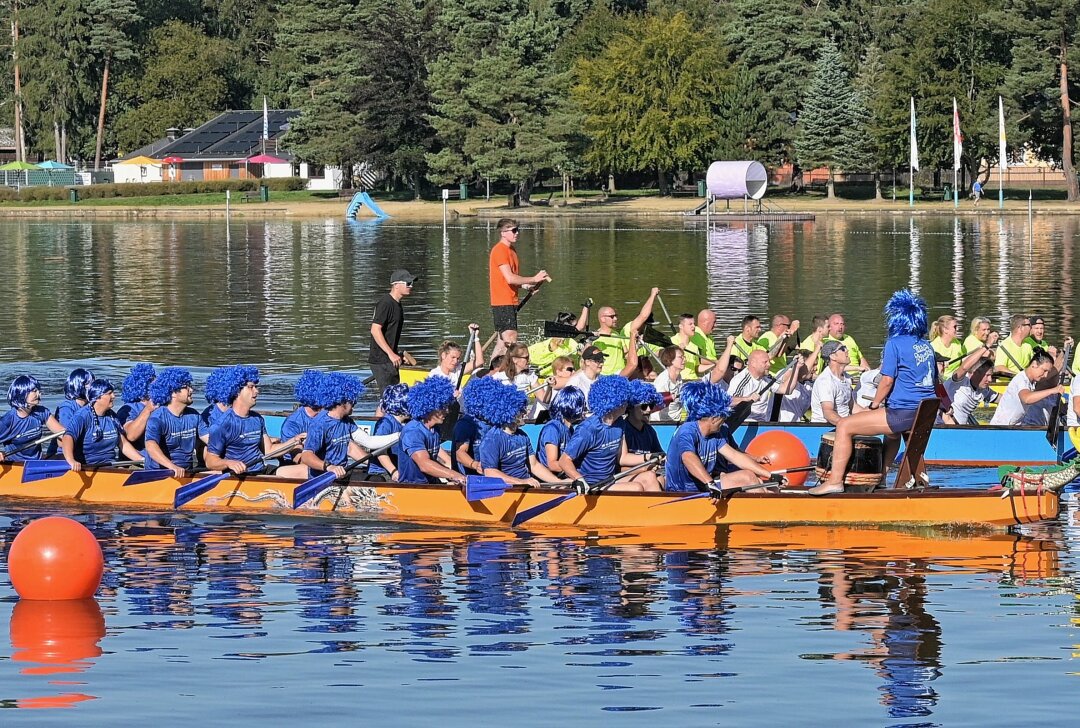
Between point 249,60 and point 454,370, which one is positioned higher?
point 249,60

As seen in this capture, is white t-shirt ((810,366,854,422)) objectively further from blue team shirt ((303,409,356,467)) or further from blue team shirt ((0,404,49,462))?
blue team shirt ((0,404,49,462))

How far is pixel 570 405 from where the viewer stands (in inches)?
616

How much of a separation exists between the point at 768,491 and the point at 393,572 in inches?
133

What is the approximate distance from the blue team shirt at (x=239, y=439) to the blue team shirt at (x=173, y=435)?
0.26 metres

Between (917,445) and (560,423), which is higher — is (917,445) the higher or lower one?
the lower one

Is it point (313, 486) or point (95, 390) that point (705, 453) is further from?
point (95, 390)

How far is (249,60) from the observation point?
405ft

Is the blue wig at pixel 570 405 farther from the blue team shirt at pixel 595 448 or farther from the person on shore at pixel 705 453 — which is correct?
the person on shore at pixel 705 453

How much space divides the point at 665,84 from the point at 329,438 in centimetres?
7697

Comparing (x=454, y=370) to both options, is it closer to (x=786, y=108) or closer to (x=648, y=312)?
(x=648, y=312)

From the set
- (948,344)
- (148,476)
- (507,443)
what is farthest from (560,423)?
(948,344)

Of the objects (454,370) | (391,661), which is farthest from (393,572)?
(454,370)

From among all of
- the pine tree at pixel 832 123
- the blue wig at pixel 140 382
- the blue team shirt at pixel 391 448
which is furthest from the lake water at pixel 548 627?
the pine tree at pixel 832 123

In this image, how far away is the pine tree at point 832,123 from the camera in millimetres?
88000
